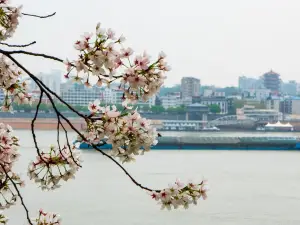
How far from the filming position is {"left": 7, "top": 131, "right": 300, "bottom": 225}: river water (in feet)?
26.2

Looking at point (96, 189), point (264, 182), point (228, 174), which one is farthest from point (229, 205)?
point (228, 174)

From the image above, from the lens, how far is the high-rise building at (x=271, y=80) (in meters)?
63.2

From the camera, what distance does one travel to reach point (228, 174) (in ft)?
45.0

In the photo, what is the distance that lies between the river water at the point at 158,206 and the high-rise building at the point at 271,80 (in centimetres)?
4800

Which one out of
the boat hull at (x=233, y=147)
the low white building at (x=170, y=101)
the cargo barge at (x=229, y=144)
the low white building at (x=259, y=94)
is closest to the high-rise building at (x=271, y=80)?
the low white building at (x=259, y=94)

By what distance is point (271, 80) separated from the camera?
63438mm

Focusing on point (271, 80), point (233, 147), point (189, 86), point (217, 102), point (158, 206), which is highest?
point (271, 80)

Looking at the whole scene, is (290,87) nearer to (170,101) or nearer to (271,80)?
(271,80)

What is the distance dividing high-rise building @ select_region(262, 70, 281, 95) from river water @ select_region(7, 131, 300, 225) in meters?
48.0

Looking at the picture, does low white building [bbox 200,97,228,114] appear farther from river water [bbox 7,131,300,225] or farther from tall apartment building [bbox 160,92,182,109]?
river water [bbox 7,131,300,225]

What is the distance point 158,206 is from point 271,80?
55933 mm

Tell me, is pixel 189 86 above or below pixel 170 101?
above

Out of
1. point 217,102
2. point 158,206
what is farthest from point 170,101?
point 158,206

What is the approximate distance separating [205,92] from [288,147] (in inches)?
1336
